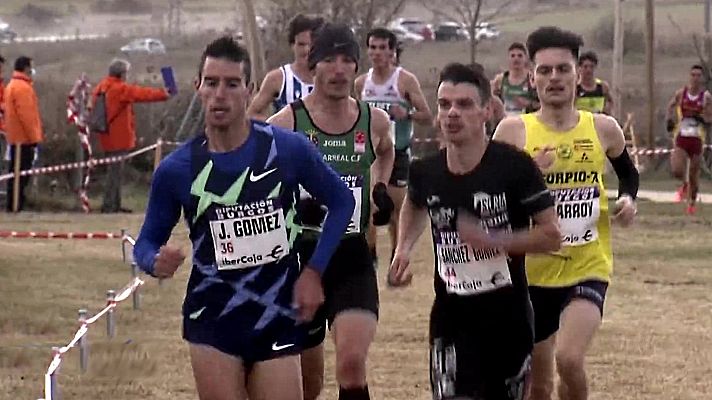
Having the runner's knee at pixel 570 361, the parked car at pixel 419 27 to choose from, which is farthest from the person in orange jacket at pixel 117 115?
the parked car at pixel 419 27

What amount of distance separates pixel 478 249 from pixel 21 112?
15.0 meters

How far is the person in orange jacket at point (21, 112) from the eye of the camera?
20625 mm

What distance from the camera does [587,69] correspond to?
16.5 meters

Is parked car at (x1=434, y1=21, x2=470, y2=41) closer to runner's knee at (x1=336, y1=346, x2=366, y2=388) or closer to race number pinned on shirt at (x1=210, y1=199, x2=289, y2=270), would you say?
runner's knee at (x1=336, y1=346, x2=366, y2=388)

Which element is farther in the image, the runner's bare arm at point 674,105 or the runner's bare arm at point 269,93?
the runner's bare arm at point 674,105

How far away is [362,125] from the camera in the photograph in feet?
26.7

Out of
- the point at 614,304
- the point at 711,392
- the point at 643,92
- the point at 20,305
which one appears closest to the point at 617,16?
the point at 643,92

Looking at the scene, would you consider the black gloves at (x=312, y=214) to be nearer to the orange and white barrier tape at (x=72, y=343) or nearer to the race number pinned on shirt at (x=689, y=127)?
the orange and white barrier tape at (x=72, y=343)

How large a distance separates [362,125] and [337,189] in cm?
181

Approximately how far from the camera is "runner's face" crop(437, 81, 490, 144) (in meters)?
6.65

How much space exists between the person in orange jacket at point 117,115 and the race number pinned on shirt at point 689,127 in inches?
283

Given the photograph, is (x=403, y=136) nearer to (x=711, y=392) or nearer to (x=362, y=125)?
(x=711, y=392)

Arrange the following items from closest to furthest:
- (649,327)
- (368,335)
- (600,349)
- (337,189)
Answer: (337,189), (368,335), (600,349), (649,327)

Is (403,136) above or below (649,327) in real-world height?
above
